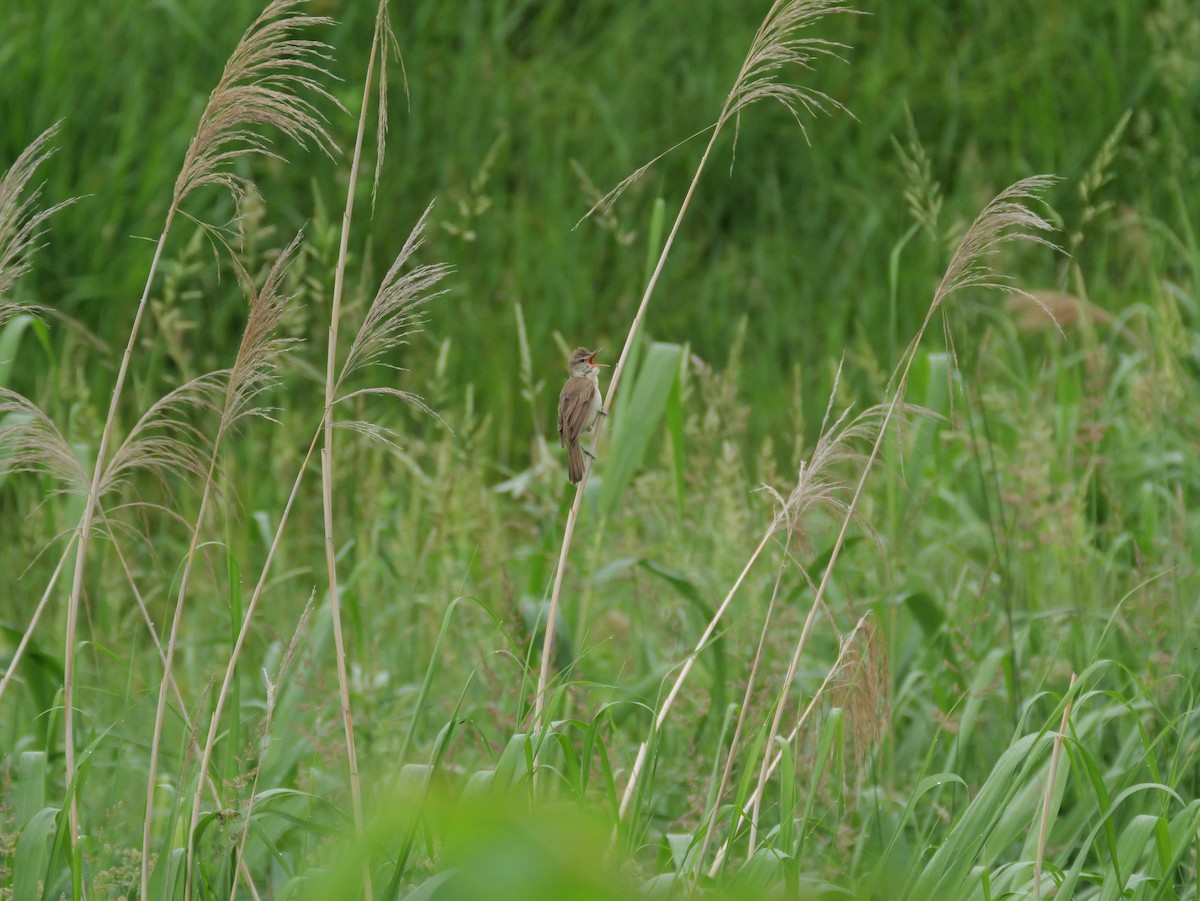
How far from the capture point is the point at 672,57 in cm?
707

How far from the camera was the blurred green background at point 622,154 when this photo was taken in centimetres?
597

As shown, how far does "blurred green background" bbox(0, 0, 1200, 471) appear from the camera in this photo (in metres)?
5.97

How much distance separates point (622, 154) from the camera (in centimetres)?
649

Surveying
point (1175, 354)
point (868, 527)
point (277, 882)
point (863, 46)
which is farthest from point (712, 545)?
point (863, 46)

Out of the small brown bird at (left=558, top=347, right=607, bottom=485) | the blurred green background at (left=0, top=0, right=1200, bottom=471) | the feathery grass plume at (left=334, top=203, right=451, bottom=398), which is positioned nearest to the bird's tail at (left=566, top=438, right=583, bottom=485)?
the small brown bird at (left=558, top=347, right=607, bottom=485)

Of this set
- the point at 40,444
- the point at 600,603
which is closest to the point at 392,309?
the point at 40,444

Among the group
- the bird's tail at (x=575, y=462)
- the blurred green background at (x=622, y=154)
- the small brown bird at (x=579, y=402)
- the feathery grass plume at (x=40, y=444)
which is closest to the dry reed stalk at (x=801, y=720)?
the feathery grass plume at (x=40, y=444)

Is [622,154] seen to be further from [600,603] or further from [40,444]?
[40,444]

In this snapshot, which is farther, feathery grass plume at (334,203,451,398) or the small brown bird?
the small brown bird

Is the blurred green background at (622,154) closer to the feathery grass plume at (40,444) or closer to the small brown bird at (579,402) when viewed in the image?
the small brown bird at (579,402)

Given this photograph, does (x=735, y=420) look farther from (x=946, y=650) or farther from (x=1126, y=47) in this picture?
(x=1126, y=47)

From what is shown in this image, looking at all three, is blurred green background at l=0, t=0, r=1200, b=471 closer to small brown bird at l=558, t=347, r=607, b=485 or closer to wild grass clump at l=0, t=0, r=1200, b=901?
wild grass clump at l=0, t=0, r=1200, b=901

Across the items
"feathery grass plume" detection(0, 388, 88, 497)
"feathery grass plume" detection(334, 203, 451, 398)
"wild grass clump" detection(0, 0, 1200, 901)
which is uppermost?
"feathery grass plume" detection(334, 203, 451, 398)

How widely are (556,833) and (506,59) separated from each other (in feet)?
22.7
